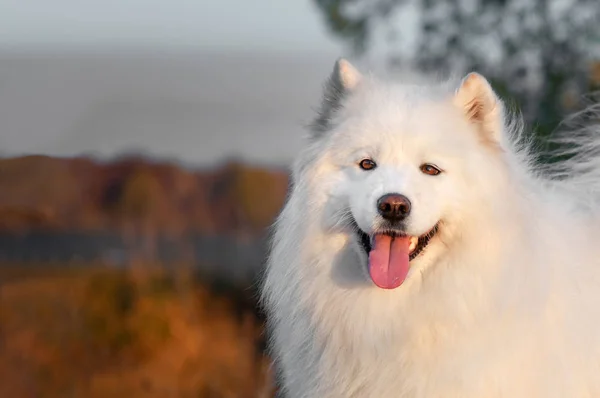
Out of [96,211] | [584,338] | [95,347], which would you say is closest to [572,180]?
[584,338]

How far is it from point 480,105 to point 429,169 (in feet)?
1.23

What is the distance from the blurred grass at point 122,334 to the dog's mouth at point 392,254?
500cm

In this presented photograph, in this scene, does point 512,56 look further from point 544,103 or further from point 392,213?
point 392,213

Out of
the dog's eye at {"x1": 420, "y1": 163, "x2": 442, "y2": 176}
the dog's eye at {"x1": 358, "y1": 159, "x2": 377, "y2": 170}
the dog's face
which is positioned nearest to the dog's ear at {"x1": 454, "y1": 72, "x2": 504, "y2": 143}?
the dog's face

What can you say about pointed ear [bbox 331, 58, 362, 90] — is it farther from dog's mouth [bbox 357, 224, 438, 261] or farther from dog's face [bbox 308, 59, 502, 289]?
dog's mouth [bbox 357, 224, 438, 261]

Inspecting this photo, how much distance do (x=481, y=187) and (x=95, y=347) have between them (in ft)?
20.9

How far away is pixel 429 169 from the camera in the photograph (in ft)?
9.73

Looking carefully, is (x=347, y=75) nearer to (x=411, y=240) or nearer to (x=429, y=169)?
(x=429, y=169)

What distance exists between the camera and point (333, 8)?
959 centimetres

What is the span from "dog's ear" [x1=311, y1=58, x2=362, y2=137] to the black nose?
21.8 inches

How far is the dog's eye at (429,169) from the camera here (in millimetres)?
2959

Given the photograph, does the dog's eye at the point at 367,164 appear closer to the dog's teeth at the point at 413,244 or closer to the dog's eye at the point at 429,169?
the dog's eye at the point at 429,169

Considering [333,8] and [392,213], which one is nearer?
[392,213]

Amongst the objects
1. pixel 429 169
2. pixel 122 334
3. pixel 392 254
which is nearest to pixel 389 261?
pixel 392 254
